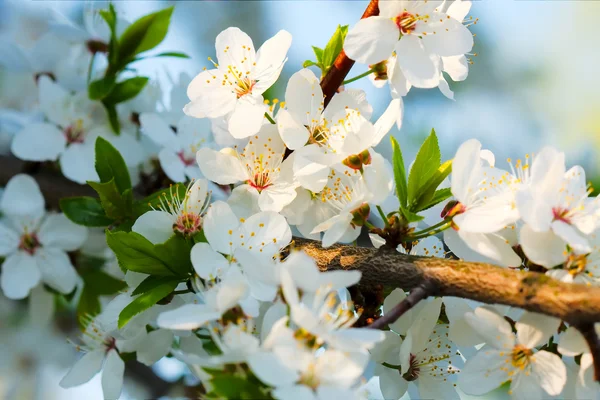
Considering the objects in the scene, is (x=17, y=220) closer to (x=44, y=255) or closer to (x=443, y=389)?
(x=44, y=255)

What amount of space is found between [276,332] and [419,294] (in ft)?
0.53

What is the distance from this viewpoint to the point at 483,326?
602 millimetres

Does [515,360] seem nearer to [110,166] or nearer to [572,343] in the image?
[572,343]

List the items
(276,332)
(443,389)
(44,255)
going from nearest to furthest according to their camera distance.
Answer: (276,332)
(443,389)
(44,255)

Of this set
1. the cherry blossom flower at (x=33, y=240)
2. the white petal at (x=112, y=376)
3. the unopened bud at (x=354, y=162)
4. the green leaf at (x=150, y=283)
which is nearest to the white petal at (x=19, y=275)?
the cherry blossom flower at (x=33, y=240)

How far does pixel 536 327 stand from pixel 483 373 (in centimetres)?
8

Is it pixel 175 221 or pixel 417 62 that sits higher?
pixel 417 62

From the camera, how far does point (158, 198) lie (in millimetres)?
812

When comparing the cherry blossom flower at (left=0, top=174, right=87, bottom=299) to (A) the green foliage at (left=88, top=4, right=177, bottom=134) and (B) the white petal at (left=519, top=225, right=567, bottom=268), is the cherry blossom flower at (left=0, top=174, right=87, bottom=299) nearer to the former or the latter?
(A) the green foliage at (left=88, top=4, right=177, bottom=134)

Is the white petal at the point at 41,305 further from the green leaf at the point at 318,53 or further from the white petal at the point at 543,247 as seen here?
the white petal at the point at 543,247

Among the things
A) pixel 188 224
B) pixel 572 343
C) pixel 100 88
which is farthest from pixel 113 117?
pixel 572 343

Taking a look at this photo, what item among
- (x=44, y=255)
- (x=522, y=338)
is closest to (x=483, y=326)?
(x=522, y=338)

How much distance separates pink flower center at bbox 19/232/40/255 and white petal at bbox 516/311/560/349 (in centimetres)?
89

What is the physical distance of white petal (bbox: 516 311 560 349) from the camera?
0.58m
